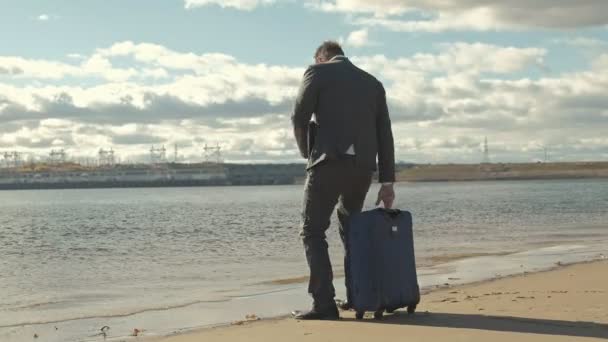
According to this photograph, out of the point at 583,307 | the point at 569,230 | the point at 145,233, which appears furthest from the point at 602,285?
the point at 145,233

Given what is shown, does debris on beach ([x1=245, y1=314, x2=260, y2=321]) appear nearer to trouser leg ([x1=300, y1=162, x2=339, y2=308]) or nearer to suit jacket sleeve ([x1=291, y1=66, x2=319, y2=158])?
trouser leg ([x1=300, y1=162, x2=339, y2=308])

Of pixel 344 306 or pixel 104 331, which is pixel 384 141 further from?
pixel 104 331

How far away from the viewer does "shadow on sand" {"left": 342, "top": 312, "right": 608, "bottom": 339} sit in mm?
5352

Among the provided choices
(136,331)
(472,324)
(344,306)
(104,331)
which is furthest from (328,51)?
(104,331)

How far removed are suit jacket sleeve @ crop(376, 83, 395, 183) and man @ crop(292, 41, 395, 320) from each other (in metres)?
0.16

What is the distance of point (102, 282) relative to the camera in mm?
13039

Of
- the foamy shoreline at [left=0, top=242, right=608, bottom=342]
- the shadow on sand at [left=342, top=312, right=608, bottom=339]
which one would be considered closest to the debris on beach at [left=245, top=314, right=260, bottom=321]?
the foamy shoreline at [left=0, top=242, right=608, bottom=342]

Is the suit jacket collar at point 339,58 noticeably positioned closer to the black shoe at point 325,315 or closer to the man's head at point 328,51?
the man's head at point 328,51

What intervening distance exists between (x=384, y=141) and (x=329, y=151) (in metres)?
0.63

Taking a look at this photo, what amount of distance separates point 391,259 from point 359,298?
0.38 m

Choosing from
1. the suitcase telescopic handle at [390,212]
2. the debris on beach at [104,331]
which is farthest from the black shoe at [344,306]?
the debris on beach at [104,331]

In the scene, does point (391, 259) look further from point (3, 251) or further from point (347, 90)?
point (3, 251)

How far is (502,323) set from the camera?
5.68m

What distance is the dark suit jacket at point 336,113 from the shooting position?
603cm
